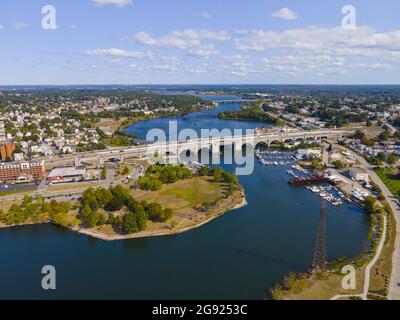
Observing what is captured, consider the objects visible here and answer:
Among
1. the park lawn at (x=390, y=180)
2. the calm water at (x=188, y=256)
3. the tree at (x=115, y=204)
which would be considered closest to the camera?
the calm water at (x=188, y=256)

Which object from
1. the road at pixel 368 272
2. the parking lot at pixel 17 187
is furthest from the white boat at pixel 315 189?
the parking lot at pixel 17 187

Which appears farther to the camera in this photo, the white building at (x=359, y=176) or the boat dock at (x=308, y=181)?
the boat dock at (x=308, y=181)

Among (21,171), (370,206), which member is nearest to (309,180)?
(370,206)

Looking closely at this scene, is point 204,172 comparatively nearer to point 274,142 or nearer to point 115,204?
point 115,204

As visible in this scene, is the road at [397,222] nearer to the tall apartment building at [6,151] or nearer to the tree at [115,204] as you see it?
the tree at [115,204]

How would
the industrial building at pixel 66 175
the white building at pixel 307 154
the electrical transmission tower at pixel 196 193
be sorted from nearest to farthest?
the electrical transmission tower at pixel 196 193
the industrial building at pixel 66 175
the white building at pixel 307 154

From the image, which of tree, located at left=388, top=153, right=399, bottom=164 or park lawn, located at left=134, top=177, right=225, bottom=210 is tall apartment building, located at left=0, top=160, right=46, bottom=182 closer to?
park lawn, located at left=134, top=177, right=225, bottom=210
